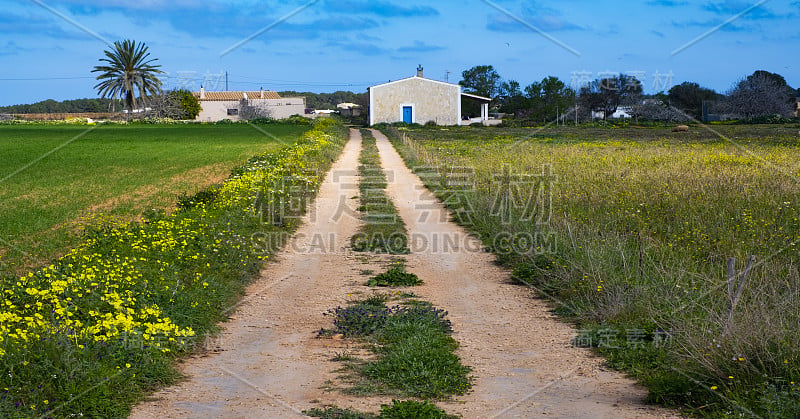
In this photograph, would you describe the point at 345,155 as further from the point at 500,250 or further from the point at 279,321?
the point at 279,321

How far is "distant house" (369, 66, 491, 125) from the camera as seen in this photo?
80.6m

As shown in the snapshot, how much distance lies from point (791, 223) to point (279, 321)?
27.7 feet

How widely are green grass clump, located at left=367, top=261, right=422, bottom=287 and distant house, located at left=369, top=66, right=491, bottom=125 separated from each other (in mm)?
71221

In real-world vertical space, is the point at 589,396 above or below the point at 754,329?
below

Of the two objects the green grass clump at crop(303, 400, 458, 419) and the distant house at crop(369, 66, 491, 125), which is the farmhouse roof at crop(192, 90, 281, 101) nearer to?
the distant house at crop(369, 66, 491, 125)

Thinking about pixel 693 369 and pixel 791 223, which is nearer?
pixel 693 369

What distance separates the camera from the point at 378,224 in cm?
1528

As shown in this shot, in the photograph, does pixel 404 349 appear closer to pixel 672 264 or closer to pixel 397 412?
pixel 397 412

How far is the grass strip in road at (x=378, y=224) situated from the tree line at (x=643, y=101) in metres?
74.9

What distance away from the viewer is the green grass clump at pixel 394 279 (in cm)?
1000

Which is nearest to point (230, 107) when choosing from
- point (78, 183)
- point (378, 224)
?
point (78, 183)

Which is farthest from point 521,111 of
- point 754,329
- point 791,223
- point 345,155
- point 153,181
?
point 754,329

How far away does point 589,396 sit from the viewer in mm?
5844

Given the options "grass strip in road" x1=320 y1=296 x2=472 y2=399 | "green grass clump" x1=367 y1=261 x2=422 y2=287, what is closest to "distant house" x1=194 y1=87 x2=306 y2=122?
"green grass clump" x1=367 y1=261 x2=422 y2=287
